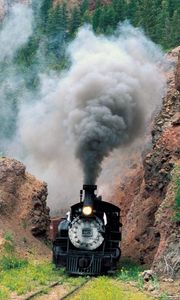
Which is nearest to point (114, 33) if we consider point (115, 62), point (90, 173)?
point (115, 62)

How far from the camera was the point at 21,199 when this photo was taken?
2412 cm

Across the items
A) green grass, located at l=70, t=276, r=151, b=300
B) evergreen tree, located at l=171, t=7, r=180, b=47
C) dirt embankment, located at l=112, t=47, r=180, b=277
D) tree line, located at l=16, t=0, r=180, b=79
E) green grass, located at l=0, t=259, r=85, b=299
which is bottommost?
green grass, located at l=70, t=276, r=151, b=300

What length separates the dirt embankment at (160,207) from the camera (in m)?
15.8

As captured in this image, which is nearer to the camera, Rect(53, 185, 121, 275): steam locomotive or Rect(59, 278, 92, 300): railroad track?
Rect(59, 278, 92, 300): railroad track

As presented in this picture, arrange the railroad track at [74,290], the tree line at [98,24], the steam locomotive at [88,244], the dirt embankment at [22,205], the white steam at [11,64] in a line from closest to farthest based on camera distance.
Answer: the railroad track at [74,290] → the steam locomotive at [88,244] → the dirt embankment at [22,205] → the white steam at [11,64] → the tree line at [98,24]

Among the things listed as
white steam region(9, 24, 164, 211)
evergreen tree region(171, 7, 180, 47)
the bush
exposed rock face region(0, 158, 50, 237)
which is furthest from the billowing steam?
evergreen tree region(171, 7, 180, 47)

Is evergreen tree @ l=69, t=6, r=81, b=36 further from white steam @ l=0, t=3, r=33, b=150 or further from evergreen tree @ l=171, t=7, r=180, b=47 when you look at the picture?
evergreen tree @ l=171, t=7, r=180, b=47

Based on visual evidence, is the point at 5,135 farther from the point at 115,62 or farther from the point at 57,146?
the point at 115,62

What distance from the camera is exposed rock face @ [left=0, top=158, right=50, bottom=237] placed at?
2334 cm

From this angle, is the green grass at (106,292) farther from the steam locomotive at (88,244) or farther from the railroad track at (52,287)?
the steam locomotive at (88,244)

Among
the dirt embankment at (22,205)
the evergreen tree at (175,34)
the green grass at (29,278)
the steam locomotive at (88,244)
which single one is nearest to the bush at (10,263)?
the green grass at (29,278)

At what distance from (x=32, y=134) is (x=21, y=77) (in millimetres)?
24164

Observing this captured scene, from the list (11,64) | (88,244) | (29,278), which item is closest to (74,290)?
(29,278)

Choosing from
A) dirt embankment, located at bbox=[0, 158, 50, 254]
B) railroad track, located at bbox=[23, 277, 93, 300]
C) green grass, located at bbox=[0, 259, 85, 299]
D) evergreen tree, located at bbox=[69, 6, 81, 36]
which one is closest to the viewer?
railroad track, located at bbox=[23, 277, 93, 300]
